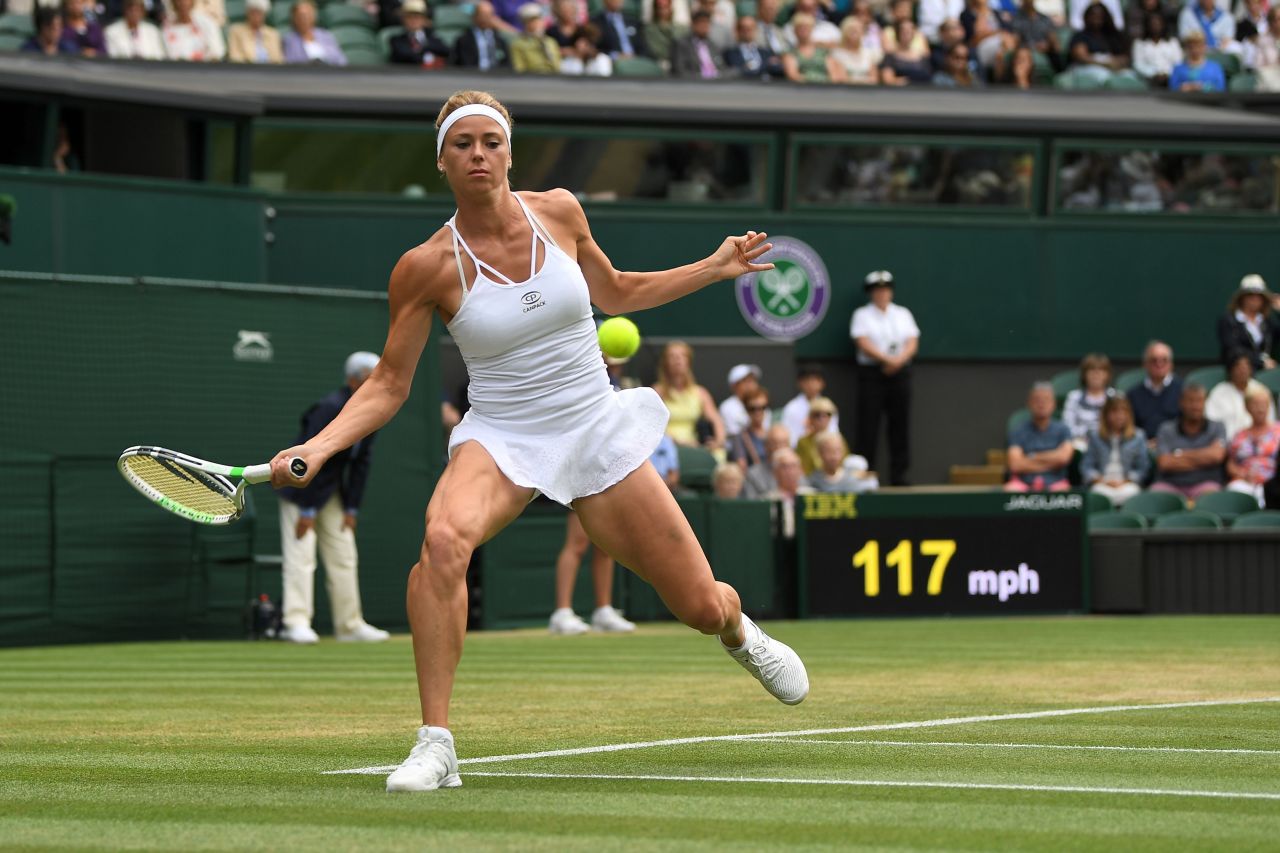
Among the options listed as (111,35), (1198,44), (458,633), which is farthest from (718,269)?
(1198,44)

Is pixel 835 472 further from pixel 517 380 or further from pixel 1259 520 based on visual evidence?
pixel 517 380

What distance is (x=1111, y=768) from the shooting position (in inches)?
262

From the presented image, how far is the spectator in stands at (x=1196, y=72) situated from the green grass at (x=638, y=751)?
44.8 ft

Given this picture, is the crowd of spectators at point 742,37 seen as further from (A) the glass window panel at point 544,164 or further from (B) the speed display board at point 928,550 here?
(B) the speed display board at point 928,550

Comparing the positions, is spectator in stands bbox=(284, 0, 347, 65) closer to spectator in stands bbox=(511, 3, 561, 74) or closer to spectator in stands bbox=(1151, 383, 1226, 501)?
spectator in stands bbox=(511, 3, 561, 74)

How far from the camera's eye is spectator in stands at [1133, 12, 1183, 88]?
87.8ft

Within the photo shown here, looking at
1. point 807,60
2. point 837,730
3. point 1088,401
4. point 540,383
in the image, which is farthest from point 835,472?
point 540,383

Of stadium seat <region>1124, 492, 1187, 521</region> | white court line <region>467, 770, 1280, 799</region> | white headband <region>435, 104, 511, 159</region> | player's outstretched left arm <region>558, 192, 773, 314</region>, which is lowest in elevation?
white court line <region>467, 770, 1280, 799</region>

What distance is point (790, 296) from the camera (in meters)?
24.2

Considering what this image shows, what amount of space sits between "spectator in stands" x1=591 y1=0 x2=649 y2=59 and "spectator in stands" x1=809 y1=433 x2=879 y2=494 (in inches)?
268

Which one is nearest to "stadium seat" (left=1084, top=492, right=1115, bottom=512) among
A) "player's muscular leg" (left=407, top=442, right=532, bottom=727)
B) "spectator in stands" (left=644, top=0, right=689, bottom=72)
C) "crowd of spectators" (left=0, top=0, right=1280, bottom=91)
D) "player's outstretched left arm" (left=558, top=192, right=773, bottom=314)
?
"crowd of spectators" (left=0, top=0, right=1280, bottom=91)

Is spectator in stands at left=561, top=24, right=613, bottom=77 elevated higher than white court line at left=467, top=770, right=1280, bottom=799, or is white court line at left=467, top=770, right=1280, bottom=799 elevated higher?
spectator in stands at left=561, top=24, right=613, bottom=77

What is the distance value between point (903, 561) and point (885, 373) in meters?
4.41

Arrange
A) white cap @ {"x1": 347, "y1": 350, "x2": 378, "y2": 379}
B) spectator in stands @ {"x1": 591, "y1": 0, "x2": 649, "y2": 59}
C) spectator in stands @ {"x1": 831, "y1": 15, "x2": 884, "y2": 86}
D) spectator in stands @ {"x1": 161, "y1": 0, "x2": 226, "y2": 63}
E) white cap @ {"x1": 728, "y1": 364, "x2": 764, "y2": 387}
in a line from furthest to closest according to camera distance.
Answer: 1. spectator in stands @ {"x1": 831, "y1": 15, "x2": 884, "y2": 86}
2. spectator in stands @ {"x1": 591, "y1": 0, "x2": 649, "y2": 59}
3. spectator in stands @ {"x1": 161, "y1": 0, "x2": 226, "y2": 63}
4. white cap @ {"x1": 728, "y1": 364, "x2": 764, "y2": 387}
5. white cap @ {"x1": 347, "y1": 350, "x2": 378, "y2": 379}
